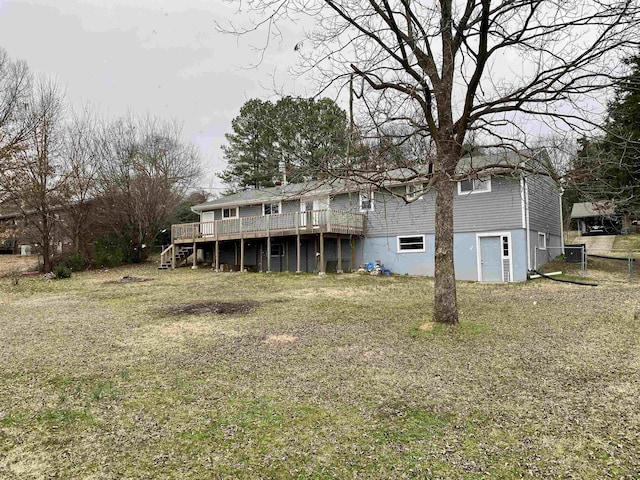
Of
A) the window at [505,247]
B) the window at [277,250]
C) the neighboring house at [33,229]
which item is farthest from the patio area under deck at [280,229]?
the window at [505,247]

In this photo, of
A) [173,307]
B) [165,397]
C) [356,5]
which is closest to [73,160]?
[173,307]

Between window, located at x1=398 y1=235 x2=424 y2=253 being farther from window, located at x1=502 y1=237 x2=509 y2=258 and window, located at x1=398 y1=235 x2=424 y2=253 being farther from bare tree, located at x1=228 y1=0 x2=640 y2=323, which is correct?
bare tree, located at x1=228 y1=0 x2=640 y2=323

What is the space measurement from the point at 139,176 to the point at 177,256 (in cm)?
555

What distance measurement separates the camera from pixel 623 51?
20.4 feet

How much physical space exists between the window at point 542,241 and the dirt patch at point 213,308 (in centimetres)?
1251

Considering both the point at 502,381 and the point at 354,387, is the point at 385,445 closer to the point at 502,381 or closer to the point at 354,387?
the point at 354,387

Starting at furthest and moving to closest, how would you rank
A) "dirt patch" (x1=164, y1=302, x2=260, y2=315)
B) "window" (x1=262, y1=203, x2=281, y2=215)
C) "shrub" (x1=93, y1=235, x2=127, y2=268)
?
1. "shrub" (x1=93, y1=235, x2=127, y2=268)
2. "window" (x1=262, y1=203, x2=281, y2=215)
3. "dirt patch" (x1=164, y1=302, x2=260, y2=315)

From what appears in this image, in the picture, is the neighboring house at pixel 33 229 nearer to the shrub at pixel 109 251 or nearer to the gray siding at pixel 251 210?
the shrub at pixel 109 251

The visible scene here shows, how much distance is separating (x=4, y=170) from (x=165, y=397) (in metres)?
16.8

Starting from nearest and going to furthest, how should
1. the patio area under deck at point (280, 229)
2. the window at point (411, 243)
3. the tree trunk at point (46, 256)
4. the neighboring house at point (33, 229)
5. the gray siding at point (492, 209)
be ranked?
the gray siding at point (492, 209)
the window at point (411, 243)
the patio area under deck at point (280, 229)
the neighboring house at point (33, 229)
the tree trunk at point (46, 256)

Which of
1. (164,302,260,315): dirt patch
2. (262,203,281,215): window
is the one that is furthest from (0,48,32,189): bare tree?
(164,302,260,315): dirt patch

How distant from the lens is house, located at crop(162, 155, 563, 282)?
585 inches

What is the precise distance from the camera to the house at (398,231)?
48.8 ft

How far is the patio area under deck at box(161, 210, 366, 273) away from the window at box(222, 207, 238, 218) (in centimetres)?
224
